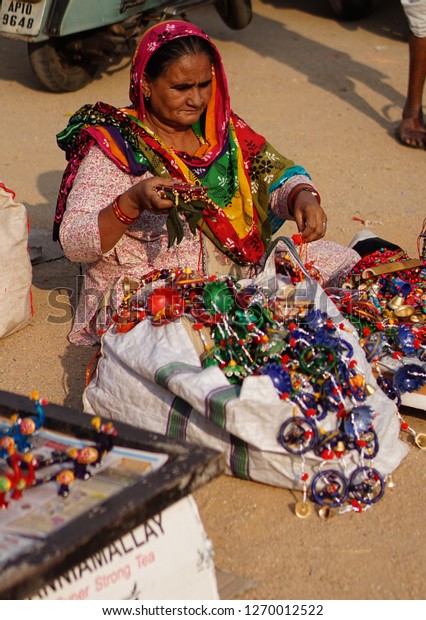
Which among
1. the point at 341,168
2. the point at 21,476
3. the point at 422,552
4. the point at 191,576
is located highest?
the point at 21,476

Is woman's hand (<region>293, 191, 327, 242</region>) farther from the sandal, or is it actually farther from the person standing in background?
the sandal

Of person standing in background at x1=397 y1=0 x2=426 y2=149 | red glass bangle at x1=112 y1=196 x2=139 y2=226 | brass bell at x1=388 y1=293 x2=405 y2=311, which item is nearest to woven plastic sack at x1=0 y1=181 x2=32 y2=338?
red glass bangle at x1=112 y1=196 x2=139 y2=226

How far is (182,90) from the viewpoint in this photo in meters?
3.44

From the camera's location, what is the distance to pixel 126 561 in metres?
2.16

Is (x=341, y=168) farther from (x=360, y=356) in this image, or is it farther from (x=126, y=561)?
(x=126, y=561)

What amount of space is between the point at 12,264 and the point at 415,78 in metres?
3.37

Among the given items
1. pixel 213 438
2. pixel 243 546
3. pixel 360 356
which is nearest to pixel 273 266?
pixel 360 356

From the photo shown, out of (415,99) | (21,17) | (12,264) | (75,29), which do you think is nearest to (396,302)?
(12,264)

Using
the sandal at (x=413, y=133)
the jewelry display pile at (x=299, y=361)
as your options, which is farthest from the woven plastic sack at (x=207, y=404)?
the sandal at (x=413, y=133)

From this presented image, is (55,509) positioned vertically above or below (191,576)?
above

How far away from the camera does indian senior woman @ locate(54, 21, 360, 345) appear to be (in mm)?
3387

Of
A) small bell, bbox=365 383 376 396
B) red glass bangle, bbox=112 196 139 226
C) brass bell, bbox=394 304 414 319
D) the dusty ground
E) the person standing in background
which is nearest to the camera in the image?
the dusty ground

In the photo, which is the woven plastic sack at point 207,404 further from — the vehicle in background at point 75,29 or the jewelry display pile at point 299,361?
the vehicle in background at point 75,29

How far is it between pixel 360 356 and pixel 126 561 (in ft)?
4.02
